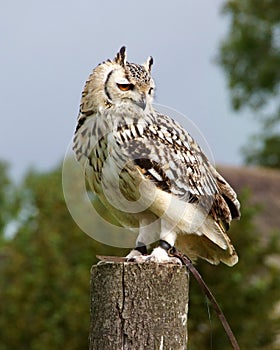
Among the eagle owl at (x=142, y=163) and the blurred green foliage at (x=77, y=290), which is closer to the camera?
→ the eagle owl at (x=142, y=163)

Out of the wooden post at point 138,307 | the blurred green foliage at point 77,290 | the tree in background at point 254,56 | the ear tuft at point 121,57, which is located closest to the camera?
the wooden post at point 138,307

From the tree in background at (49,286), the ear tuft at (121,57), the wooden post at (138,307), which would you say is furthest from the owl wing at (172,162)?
the tree in background at (49,286)

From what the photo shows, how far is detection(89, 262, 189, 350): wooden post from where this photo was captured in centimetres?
504

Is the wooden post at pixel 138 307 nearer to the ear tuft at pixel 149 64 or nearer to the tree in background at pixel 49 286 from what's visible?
the ear tuft at pixel 149 64

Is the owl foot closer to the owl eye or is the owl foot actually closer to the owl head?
the owl head

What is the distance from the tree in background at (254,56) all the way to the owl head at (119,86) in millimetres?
34315

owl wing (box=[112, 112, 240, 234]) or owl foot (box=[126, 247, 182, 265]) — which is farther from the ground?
owl wing (box=[112, 112, 240, 234])

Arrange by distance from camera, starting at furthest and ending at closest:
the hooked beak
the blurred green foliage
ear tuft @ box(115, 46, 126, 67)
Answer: the blurred green foliage < ear tuft @ box(115, 46, 126, 67) < the hooked beak

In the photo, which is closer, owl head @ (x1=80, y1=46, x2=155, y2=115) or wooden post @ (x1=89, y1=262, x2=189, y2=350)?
wooden post @ (x1=89, y1=262, x2=189, y2=350)

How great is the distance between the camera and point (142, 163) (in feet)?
19.9

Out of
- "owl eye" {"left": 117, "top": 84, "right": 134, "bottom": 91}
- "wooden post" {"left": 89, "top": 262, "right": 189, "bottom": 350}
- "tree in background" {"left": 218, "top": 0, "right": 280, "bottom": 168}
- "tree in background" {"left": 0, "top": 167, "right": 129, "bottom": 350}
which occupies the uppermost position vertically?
"tree in background" {"left": 218, "top": 0, "right": 280, "bottom": 168}

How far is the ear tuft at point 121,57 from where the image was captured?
6219 mm

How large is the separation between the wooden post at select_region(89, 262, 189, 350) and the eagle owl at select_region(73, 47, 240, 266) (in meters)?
0.74

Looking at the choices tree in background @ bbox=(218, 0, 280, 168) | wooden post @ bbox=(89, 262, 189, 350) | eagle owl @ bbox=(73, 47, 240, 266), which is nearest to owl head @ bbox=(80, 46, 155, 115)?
eagle owl @ bbox=(73, 47, 240, 266)
